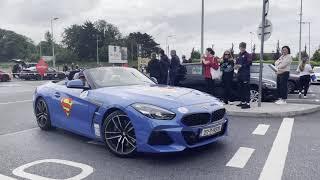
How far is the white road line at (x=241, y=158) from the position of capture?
213 inches

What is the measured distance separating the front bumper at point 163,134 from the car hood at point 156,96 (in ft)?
0.80

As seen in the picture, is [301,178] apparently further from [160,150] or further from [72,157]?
[72,157]

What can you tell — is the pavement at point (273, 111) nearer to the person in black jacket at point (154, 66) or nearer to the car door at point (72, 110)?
the person in black jacket at point (154, 66)

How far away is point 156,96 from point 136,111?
405mm

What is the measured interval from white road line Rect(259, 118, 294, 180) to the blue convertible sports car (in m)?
0.82

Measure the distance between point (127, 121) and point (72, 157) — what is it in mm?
1003

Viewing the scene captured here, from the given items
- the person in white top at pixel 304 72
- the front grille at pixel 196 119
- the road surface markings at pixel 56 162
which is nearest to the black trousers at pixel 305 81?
the person in white top at pixel 304 72

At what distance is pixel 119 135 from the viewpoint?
5785mm

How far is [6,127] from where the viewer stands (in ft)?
27.9

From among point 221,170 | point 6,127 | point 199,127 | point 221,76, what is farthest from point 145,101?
point 221,76

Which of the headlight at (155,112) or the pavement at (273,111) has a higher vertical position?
the headlight at (155,112)

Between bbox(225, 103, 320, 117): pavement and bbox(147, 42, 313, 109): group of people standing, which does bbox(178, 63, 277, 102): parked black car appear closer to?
bbox(147, 42, 313, 109): group of people standing

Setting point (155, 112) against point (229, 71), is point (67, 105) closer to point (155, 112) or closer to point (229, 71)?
point (155, 112)

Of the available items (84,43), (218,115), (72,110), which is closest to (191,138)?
(218,115)
